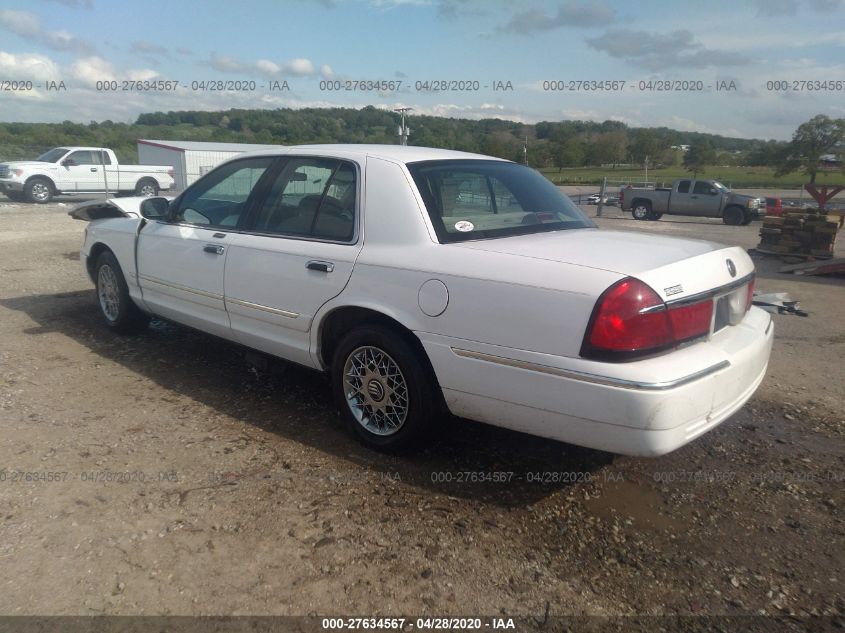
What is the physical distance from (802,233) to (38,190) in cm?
2106

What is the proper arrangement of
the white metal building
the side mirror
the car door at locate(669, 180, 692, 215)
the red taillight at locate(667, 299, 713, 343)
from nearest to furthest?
the red taillight at locate(667, 299, 713, 343), the side mirror, the white metal building, the car door at locate(669, 180, 692, 215)

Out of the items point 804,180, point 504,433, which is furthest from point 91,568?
point 804,180

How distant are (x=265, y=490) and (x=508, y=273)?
1611 mm

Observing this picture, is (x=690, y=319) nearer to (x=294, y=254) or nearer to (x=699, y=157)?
(x=294, y=254)

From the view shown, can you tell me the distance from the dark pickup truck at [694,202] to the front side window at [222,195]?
22.1 meters

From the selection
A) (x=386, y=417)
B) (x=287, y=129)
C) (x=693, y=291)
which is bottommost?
(x=386, y=417)

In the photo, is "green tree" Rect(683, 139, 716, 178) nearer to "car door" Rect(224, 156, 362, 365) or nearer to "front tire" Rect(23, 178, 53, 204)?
"front tire" Rect(23, 178, 53, 204)

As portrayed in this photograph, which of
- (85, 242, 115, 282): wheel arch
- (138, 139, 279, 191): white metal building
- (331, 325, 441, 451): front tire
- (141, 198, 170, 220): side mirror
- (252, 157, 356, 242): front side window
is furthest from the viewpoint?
(138, 139, 279, 191): white metal building

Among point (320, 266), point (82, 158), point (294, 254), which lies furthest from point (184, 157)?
point (320, 266)

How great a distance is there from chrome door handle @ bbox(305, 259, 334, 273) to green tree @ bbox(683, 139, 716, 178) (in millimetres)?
54885

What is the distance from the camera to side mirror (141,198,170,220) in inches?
199

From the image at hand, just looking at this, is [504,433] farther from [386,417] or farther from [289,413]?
[289,413]

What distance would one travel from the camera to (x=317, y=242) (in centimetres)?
378

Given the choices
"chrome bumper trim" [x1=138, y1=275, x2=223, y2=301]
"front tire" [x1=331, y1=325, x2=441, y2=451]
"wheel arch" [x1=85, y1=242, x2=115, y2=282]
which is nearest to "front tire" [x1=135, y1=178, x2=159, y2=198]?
"wheel arch" [x1=85, y1=242, x2=115, y2=282]
